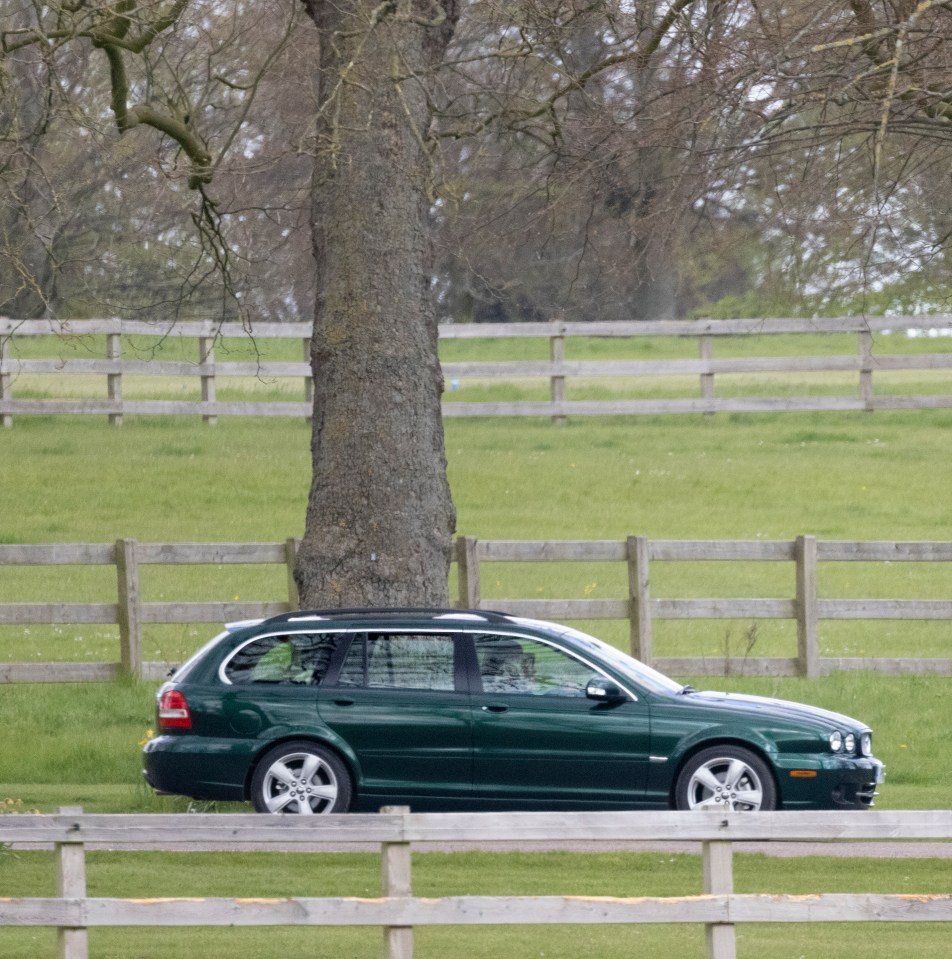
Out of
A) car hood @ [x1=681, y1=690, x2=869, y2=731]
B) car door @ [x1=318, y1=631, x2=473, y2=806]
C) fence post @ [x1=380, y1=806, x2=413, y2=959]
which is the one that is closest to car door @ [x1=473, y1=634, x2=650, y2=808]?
car door @ [x1=318, y1=631, x2=473, y2=806]

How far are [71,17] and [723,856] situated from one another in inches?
334

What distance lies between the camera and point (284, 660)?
11531mm

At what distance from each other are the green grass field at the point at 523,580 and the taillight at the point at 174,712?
93 centimetres

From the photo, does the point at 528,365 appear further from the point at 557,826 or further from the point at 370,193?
the point at 557,826

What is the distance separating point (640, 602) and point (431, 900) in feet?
32.8

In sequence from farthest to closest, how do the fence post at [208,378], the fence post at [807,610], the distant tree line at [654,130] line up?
the fence post at [208,378] → the fence post at [807,610] → the distant tree line at [654,130]

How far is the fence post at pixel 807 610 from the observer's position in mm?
16500

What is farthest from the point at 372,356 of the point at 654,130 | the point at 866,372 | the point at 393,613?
the point at 866,372

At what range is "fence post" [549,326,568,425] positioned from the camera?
92.8 feet

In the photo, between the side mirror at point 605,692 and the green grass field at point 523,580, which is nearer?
the green grass field at point 523,580

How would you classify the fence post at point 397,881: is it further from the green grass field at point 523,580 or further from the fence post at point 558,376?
the fence post at point 558,376

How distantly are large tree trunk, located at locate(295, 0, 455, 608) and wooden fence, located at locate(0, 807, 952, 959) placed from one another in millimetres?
6686

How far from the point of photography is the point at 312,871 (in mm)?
10062

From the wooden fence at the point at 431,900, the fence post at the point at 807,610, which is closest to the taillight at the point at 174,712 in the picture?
the wooden fence at the point at 431,900
